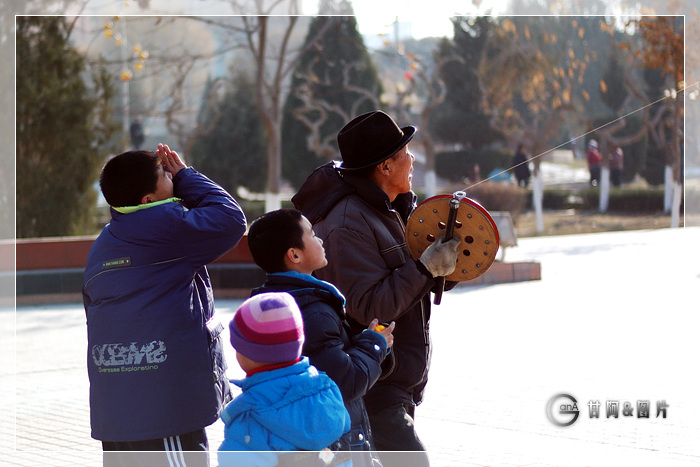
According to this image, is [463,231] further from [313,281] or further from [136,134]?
[136,134]

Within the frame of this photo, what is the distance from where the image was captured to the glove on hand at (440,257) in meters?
2.94

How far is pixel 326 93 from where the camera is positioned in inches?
1053

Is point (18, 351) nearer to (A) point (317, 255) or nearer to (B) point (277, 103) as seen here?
(A) point (317, 255)

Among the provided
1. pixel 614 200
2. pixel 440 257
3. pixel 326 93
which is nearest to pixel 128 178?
pixel 440 257

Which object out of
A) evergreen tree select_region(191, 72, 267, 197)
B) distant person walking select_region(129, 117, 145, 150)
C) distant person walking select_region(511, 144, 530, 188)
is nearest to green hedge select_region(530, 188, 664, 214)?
distant person walking select_region(511, 144, 530, 188)

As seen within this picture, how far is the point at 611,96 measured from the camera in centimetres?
2378

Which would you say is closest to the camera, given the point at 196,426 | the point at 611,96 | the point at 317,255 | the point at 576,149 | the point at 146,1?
the point at 317,255

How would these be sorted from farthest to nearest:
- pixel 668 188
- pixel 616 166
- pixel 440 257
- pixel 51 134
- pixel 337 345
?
1. pixel 616 166
2. pixel 668 188
3. pixel 51 134
4. pixel 440 257
5. pixel 337 345

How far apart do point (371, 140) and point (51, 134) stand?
41.3 ft

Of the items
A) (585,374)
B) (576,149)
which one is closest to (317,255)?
(585,374)

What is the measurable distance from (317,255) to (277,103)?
1534 centimetres

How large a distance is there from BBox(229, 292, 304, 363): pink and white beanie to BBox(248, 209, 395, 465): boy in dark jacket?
0.16 m

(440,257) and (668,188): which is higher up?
(440,257)

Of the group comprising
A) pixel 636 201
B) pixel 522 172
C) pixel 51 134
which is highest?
pixel 51 134
